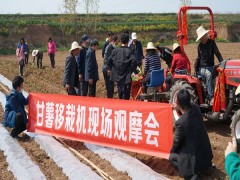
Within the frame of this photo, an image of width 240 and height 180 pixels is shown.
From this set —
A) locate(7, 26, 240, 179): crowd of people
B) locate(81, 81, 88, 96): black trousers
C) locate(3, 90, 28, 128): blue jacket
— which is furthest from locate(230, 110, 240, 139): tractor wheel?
locate(81, 81, 88, 96): black trousers

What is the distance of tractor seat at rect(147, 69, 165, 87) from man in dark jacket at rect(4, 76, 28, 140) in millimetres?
2557

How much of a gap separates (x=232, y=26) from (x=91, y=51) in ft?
137

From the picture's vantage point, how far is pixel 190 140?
4.79 meters

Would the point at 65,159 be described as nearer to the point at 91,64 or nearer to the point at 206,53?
the point at 91,64

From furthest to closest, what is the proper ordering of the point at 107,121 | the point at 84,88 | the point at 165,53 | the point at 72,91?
the point at 165,53
the point at 84,88
the point at 72,91
the point at 107,121

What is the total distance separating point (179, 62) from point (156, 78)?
2.15 feet

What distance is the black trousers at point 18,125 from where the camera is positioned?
6.97 metres

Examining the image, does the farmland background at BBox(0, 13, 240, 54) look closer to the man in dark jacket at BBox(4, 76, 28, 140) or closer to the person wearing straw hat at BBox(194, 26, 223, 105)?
the man in dark jacket at BBox(4, 76, 28, 140)

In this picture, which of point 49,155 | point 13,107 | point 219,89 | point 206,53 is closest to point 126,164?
point 49,155

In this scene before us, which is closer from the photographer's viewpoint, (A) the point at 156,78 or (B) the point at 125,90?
(B) the point at 125,90

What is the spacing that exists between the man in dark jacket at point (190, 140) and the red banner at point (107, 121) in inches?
19.2

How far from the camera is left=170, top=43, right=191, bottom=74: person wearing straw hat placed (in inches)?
306

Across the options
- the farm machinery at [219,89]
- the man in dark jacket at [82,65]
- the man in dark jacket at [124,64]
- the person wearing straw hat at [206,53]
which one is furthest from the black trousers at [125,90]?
the person wearing straw hat at [206,53]

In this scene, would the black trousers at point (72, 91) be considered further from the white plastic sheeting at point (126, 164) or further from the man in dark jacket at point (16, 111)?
the white plastic sheeting at point (126, 164)
